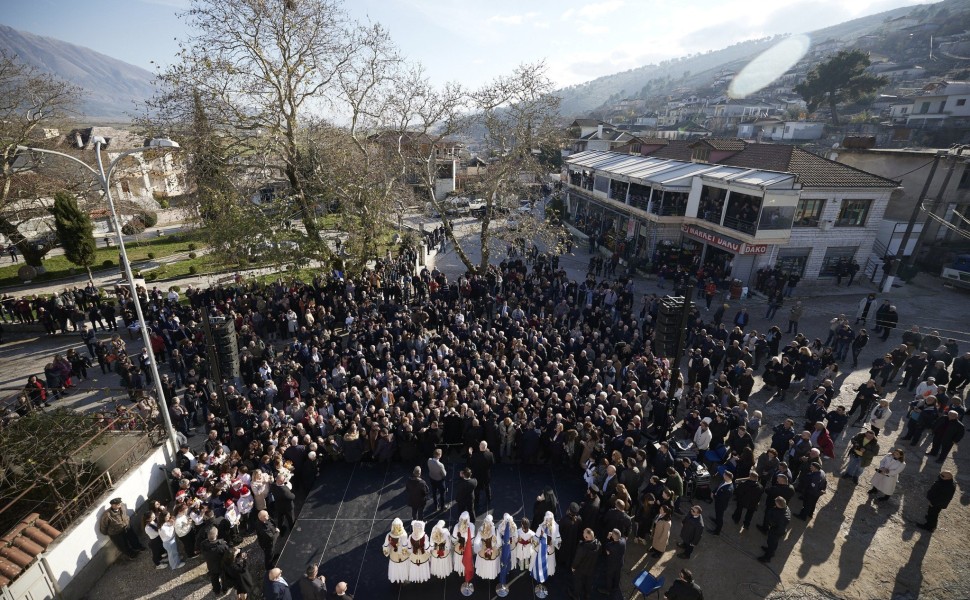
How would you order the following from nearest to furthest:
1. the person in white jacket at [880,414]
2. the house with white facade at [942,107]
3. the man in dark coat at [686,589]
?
the man in dark coat at [686,589] < the person in white jacket at [880,414] < the house with white facade at [942,107]

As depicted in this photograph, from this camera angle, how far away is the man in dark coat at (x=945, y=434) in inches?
403

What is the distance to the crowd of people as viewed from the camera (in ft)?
26.3

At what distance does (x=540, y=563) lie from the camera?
764 cm

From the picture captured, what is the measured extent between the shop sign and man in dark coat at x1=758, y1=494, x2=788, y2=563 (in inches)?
647

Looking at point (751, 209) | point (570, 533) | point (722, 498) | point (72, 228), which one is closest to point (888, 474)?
point (722, 498)

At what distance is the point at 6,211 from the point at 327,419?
24.2 meters

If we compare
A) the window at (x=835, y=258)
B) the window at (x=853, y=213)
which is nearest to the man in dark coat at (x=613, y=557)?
the window at (x=835, y=258)

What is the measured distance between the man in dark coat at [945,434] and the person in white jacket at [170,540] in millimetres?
16007

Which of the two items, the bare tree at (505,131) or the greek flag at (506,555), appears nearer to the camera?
the greek flag at (506,555)

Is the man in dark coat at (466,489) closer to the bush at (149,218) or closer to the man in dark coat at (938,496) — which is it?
the man in dark coat at (938,496)

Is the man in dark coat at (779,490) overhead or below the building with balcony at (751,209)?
below

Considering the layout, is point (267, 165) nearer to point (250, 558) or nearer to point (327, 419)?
point (327, 419)

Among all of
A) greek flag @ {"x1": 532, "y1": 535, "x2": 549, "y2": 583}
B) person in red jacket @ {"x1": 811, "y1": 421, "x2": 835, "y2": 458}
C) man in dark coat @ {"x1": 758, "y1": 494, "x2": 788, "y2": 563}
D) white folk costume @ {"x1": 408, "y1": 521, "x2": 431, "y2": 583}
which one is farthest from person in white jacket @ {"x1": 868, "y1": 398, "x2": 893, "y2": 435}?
white folk costume @ {"x1": 408, "y1": 521, "x2": 431, "y2": 583}

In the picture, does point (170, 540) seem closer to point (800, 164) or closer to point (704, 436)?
point (704, 436)
